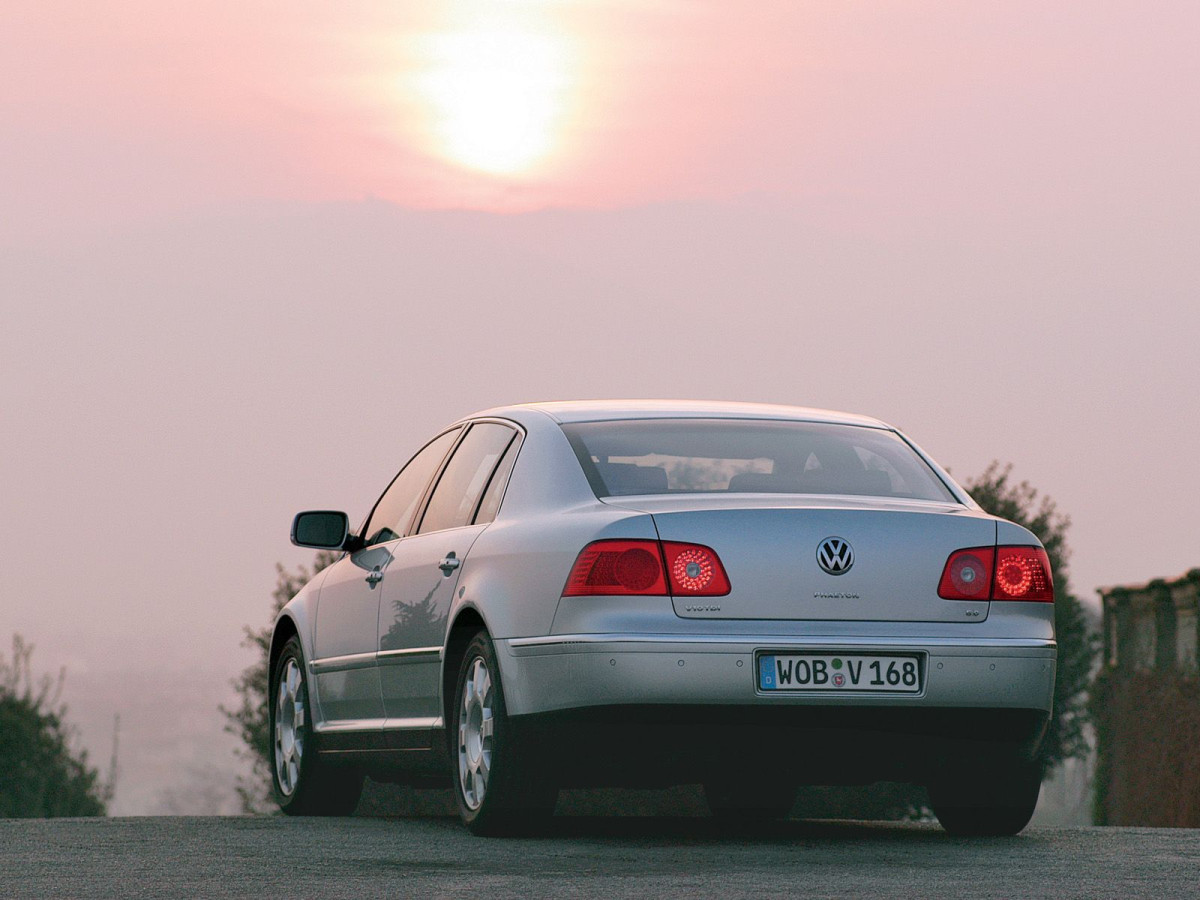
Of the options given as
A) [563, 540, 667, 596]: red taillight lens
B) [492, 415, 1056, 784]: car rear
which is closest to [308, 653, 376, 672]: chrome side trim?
[492, 415, 1056, 784]: car rear

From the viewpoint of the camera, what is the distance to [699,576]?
722 centimetres

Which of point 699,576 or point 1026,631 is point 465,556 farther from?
point 1026,631

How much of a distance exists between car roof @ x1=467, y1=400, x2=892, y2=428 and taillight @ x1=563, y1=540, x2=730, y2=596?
118 centimetres

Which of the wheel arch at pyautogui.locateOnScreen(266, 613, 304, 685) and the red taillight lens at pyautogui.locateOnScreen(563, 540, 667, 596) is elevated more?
the red taillight lens at pyautogui.locateOnScreen(563, 540, 667, 596)

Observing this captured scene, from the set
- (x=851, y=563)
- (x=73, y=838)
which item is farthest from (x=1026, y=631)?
(x=73, y=838)

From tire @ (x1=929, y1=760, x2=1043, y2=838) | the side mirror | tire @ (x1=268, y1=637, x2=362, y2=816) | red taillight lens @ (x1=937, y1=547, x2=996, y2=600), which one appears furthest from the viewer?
tire @ (x1=268, y1=637, x2=362, y2=816)

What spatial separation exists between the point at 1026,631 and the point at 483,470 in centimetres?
246

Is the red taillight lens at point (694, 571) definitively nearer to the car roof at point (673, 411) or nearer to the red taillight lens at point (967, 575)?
the red taillight lens at point (967, 575)

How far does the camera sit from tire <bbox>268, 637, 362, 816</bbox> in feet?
33.2

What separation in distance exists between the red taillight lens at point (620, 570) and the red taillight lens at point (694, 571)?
39mm

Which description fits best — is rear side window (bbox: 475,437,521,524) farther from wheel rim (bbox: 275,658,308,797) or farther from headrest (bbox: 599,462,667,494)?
wheel rim (bbox: 275,658,308,797)


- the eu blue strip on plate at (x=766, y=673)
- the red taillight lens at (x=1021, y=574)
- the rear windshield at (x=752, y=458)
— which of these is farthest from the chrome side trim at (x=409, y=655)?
the red taillight lens at (x=1021, y=574)

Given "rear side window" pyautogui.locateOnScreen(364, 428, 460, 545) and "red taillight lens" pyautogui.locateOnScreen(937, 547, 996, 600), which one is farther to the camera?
"rear side window" pyautogui.locateOnScreen(364, 428, 460, 545)

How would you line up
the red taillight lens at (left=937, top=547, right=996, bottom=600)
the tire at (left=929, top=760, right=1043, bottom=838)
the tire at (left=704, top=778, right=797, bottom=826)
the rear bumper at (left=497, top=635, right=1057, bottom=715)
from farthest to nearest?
the tire at (left=704, top=778, right=797, bottom=826) → the tire at (left=929, top=760, right=1043, bottom=838) → the red taillight lens at (left=937, top=547, right=996, bottom=600) → the rear bumper at (left=497, top=635, right=1057, bottom=715)
